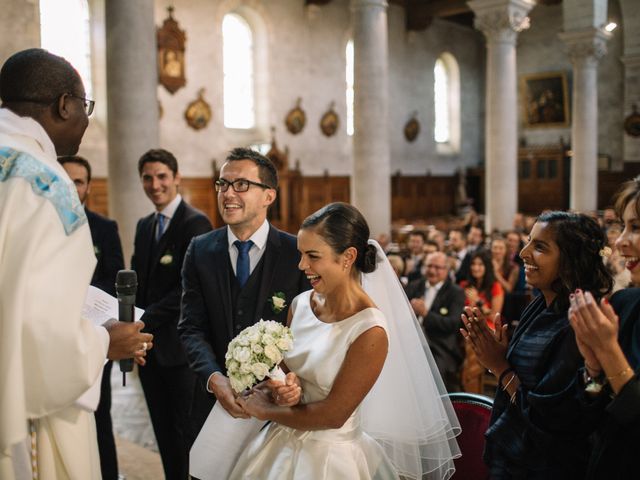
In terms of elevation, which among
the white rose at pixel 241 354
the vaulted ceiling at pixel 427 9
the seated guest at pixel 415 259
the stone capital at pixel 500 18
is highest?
the vaulted ceiling at pixel 427 9

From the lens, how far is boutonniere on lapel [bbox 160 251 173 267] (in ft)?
12.0

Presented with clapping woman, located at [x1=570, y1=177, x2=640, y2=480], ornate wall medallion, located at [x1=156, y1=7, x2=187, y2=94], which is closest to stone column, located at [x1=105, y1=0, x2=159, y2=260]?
clapping woman, located at [x1=570, y1=177, x2=640, y2=480]

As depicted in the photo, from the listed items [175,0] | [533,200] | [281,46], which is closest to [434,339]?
[175,0]

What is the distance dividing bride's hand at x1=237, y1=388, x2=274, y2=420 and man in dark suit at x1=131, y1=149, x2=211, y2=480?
135 centimetres

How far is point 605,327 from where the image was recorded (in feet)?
5.59

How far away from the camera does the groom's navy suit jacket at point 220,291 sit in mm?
2855

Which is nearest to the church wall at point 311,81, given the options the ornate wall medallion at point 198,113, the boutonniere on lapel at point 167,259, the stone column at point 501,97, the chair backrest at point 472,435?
the ornate wall medallion at point 198,113

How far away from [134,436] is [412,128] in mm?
15663

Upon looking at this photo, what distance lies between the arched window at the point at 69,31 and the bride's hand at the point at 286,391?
11191 millimetres

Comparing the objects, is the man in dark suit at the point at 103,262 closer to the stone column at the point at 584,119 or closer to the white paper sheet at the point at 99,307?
the white paper sheet at the point at 99,307

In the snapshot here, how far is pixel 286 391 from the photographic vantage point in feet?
7.05

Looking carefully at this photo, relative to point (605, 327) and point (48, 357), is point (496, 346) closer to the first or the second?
point (605, 327)

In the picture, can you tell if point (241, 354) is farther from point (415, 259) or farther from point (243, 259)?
point (415, 259)

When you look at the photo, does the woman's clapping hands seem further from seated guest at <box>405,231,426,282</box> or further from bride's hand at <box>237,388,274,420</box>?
seated guest at <box>405,231,426,282</box>
